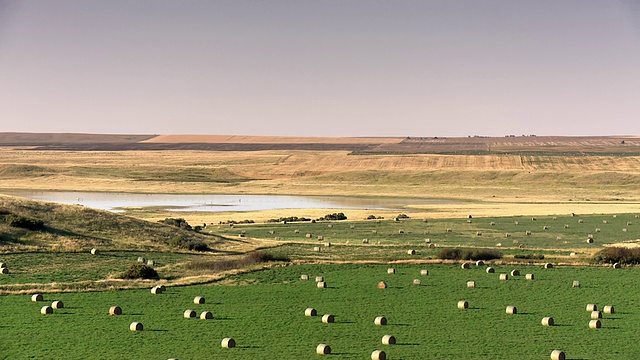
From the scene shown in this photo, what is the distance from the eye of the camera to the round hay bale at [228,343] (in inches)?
1144

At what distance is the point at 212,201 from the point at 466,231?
49817mm

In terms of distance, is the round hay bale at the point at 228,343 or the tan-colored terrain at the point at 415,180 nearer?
the round hay bale at the point at 228,343

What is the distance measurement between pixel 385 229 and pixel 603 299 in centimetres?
3690

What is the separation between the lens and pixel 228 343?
2919 centimetres

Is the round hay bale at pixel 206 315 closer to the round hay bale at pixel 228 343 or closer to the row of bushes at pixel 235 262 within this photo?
the round hay bale at pixel 228 343

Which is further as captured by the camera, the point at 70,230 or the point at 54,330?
the point at 70,230

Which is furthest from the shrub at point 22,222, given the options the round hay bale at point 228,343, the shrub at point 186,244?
the round hay bale at point 228,343

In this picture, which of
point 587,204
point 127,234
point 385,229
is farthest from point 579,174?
point 127,234

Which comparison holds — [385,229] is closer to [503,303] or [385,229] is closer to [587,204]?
[503,303]

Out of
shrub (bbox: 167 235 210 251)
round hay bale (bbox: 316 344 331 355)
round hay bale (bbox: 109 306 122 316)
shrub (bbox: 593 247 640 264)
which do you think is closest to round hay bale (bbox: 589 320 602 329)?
round hay bale (bbox: 316 344 331 355)

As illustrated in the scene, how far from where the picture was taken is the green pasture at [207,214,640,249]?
6719cm

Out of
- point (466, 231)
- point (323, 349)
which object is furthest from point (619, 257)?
point (323, 349)

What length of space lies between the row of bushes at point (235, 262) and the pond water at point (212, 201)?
47.3 meters

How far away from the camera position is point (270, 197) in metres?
128
